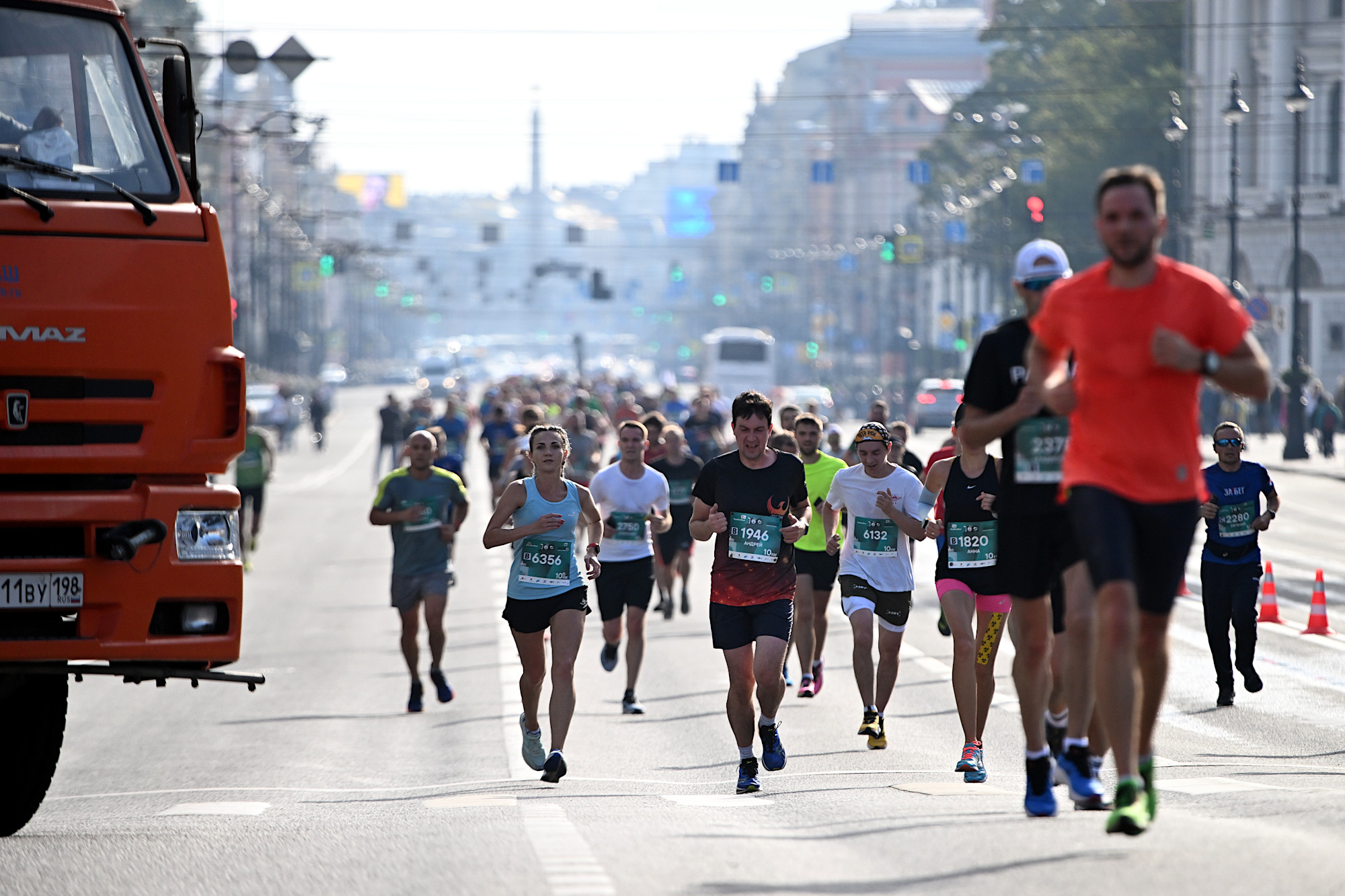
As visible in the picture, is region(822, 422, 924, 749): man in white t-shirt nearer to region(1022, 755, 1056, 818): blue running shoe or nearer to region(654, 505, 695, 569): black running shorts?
region(1022, 755, 1056, 818): blue running shoe

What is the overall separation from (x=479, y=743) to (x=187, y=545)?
18.2ft

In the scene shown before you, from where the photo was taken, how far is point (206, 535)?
7.73 metres

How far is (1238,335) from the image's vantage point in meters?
6.09

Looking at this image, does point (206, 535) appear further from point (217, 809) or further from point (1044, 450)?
point (1044, 450)

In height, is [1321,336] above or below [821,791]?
above

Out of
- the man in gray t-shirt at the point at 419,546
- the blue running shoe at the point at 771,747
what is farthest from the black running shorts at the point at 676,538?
the blue running shoe at the point at 771,747

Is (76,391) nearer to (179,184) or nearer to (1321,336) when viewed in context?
(179,184)

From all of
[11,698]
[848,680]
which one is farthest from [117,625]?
[848,680]

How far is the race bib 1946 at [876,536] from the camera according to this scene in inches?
488

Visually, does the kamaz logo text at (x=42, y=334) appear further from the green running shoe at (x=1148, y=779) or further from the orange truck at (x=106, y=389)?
the green running shoe at (x=1148, y=779)

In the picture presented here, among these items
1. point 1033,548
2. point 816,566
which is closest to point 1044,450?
point 1033,548

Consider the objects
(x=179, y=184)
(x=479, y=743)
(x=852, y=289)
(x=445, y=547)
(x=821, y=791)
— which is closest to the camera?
(x=179, y=184)

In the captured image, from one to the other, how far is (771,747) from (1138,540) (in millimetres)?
4653

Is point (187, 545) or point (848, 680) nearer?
point (187, 545)
